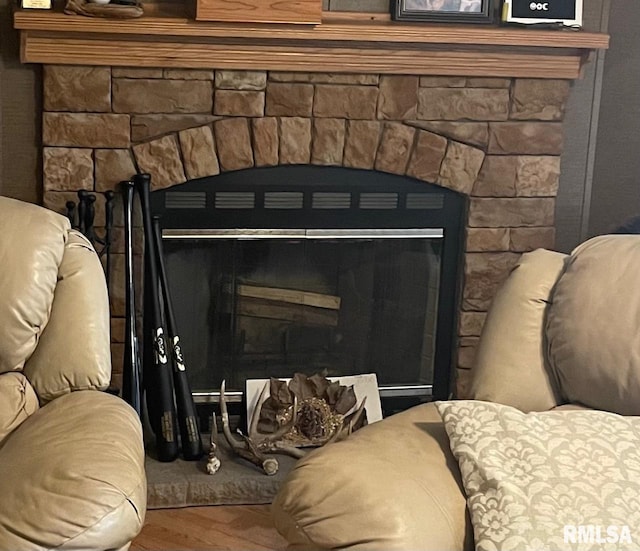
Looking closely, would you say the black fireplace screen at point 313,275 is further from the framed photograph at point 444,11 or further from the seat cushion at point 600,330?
the seat cushion at point 600,330

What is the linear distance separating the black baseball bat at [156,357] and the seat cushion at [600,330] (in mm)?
1310


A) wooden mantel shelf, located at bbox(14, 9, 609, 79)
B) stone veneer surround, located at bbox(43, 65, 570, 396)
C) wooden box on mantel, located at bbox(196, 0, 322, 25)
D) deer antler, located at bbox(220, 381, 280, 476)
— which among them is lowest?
deer antler, located at bbox(220, 381, 280, 476)

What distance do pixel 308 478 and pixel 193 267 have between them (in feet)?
5.37

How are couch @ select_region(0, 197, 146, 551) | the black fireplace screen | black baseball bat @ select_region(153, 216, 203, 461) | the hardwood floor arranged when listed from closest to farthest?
1. couch @ select_region(0, 197, 146, 551)
2. the hardwood floor
3. black baseball bat @ select_region(153, 216, 203, 461)
4. the black fireplace screen

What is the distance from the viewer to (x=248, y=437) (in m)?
3.00

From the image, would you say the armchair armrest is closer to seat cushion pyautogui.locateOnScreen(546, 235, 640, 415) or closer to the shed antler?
seat cushion pyautogui.locateOnScreen(546, 235, 640, 415)

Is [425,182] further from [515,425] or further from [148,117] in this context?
[515,425]

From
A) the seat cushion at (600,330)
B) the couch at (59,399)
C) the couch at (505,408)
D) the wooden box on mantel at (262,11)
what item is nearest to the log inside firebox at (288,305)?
the wooden box on mantel at (262,11)

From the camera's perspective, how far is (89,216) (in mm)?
2891

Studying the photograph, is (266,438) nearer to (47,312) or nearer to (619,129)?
(47,312)

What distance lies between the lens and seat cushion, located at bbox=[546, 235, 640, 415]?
5.97ft

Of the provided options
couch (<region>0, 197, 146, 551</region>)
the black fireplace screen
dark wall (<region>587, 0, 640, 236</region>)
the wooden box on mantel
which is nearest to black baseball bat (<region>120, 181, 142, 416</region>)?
the black fireplace screen

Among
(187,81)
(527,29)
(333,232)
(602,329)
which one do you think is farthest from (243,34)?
(602,329)

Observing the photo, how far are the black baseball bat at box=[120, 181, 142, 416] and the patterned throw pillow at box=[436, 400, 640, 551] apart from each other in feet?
4.49
